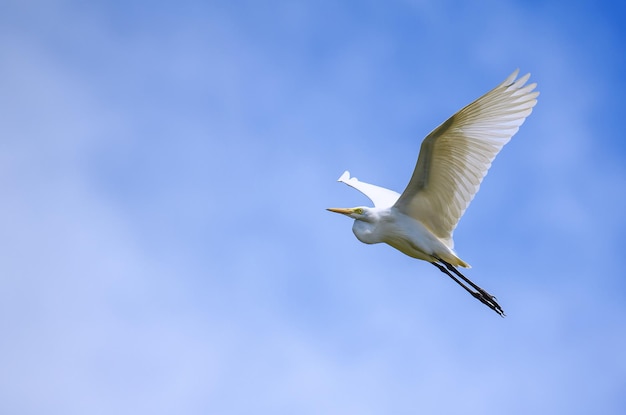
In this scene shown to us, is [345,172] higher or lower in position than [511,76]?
higher

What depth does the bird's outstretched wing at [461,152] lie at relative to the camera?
10.1 m

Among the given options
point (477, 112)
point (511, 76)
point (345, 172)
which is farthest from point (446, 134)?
point (345, 172)

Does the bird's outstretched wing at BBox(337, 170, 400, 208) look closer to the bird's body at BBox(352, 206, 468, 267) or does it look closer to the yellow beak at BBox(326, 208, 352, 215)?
the yellow beak at BBox(326, 208, 352, 215)

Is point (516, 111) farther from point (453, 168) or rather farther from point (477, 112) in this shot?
point (453, 168)

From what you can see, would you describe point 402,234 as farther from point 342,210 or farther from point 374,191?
point 374,191

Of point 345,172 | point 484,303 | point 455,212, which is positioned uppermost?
point 345,172

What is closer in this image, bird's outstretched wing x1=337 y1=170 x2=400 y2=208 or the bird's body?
the bird's body

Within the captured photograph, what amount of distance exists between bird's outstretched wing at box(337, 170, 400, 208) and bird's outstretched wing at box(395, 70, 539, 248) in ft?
5.96

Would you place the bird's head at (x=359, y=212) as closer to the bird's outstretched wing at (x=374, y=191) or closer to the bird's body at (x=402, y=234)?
the bird's body at (x=402, y=234)

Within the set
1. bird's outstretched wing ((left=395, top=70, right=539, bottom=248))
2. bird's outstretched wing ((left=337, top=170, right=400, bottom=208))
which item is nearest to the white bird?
bird's outstretched wing ((left=395, top=70, right=539, bottom=248))

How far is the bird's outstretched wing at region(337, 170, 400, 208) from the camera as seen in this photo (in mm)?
13523

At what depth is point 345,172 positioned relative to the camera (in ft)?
52.1

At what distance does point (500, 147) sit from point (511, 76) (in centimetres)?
102

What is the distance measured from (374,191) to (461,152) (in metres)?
3.96
